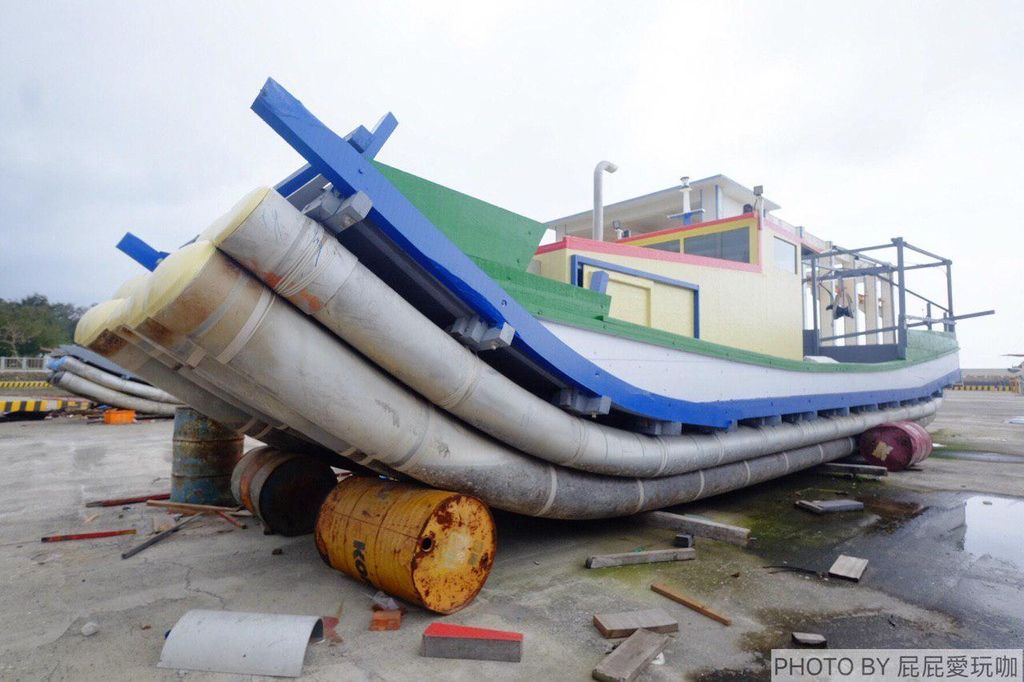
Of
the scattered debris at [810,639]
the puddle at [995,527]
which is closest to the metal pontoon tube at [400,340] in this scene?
the scattered debris at [810,639]

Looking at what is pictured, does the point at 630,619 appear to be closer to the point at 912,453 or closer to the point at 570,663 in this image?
the point at 570,663

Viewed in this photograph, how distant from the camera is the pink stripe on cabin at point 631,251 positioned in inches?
197

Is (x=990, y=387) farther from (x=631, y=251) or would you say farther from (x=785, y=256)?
(x=631, y=251)

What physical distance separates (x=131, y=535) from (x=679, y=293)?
5515 millimetres

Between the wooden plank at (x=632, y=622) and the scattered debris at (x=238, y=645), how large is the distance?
54.4 inches

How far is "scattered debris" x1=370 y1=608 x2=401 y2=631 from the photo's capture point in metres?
2.75

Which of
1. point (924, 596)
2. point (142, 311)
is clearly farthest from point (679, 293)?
point (142, 311)

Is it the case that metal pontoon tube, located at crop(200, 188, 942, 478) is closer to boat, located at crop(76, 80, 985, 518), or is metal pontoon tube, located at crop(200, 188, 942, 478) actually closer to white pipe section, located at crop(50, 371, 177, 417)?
boat, located at crop(76, 80, 985, 518)

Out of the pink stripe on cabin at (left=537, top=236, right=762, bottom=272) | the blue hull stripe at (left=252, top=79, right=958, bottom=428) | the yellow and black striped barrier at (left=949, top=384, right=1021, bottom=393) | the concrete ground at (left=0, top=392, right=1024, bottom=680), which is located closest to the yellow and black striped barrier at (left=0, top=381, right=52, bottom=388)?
the concrete ground at (left=0, top=392, right=1024, bottom=680)

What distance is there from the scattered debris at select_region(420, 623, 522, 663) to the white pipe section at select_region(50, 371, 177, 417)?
1379 cm

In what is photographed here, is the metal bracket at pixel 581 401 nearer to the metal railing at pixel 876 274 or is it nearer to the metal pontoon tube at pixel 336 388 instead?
the metal pontoon tube at pixel 336 388

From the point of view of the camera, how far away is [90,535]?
4270 mm

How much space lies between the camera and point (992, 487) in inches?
256

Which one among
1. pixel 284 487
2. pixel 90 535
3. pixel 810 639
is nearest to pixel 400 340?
pixel 284 487
